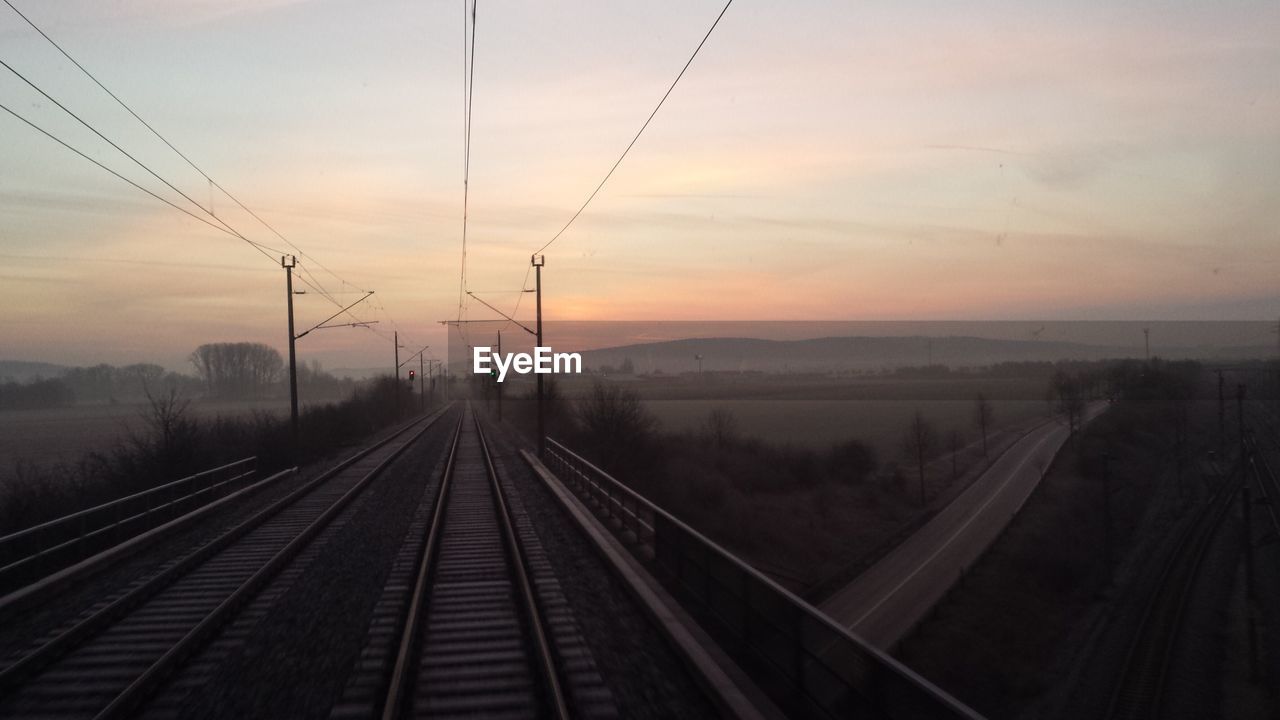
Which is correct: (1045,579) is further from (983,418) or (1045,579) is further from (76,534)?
(983,418)

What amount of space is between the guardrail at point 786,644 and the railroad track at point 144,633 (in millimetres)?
5105

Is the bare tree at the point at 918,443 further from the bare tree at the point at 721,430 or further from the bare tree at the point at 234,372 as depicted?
the bare tree at the point at 234,372

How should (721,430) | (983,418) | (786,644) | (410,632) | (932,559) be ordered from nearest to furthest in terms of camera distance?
(786,644) → (410,632) → (932,559) → (721,430) → (983,418)

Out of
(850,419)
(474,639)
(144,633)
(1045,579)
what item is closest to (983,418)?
(850,419)

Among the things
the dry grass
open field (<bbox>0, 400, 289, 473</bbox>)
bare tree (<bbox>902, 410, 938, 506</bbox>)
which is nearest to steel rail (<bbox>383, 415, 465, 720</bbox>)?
the dry grass

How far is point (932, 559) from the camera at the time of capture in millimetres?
26156

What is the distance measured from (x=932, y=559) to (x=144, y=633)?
23159 millimetres

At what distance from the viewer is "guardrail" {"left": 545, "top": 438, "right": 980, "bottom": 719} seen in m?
4.68

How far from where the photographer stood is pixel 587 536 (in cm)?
1392

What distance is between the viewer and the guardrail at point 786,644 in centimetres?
468

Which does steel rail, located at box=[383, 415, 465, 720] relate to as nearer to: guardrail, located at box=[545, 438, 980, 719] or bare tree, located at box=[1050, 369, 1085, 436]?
guardrail, located at box=[545, 438, 980, 719]

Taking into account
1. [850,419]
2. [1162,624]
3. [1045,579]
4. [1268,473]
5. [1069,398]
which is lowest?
[1045,579]

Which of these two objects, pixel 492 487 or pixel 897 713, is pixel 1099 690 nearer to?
pixel 897 713

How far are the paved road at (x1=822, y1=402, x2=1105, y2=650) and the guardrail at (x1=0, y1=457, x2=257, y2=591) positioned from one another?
51.2 feet
